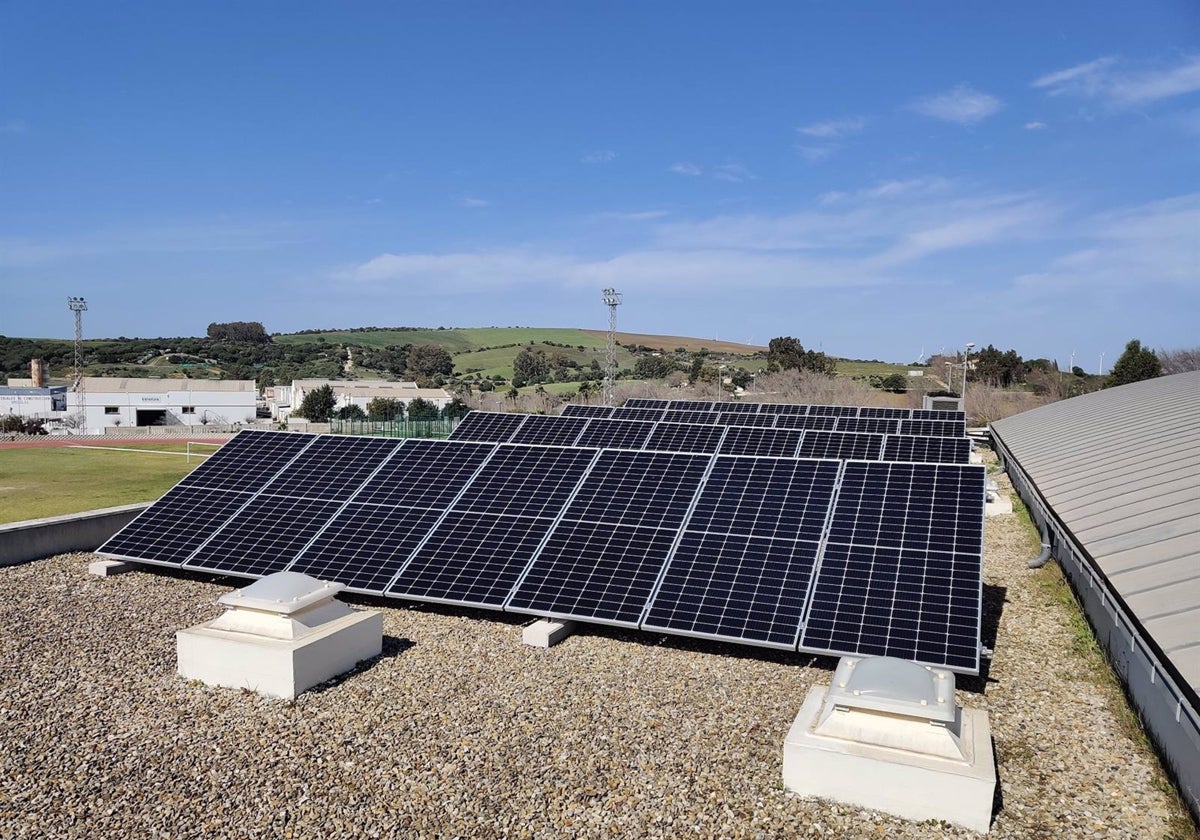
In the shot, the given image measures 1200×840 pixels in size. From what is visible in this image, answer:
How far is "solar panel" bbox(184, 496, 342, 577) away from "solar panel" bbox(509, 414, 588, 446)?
1189 centimetres

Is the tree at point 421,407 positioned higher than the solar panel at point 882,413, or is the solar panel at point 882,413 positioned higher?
the solar panel at point 882,413

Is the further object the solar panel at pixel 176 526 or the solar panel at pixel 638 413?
the solar panel at pixel 638 413

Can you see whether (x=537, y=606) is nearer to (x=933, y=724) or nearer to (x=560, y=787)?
(x=560, y=787)

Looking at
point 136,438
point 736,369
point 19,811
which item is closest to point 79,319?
point 136,438

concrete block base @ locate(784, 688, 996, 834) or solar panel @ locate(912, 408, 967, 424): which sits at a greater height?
solar panel @ locate(912, 408, 967, 424)

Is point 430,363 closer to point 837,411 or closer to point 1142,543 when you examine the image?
point 837,411

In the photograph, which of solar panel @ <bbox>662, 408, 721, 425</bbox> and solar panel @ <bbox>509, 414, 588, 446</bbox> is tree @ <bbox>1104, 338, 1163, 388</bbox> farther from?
solar panel @ <bbox>509, 414, 588, 446</bbox>

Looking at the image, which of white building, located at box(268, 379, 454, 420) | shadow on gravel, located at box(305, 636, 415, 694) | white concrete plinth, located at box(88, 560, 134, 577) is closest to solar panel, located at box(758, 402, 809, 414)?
shadow on gravel, located at box(305, 636, 415, 694)

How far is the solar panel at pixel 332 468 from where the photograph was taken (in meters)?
15.9

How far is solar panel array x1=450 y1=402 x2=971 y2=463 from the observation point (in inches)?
945

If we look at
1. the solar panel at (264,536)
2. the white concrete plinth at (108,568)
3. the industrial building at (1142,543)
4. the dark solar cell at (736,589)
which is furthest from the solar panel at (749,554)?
the white concrete plinth at (108,568)

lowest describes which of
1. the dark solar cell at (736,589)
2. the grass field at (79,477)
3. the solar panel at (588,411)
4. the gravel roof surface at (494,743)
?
the grass field at (79,477)

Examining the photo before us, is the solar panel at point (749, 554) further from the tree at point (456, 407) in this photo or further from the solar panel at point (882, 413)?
the tree at point (456, 407)

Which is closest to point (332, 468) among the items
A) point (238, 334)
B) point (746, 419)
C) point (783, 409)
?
point (746, 419)
